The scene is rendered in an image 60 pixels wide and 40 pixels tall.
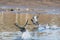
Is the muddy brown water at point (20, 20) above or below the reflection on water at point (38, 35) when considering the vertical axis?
above

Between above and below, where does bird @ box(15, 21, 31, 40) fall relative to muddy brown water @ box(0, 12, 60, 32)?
below

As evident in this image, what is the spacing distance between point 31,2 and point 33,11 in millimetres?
88

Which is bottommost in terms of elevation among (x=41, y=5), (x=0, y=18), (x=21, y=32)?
(x=21, y=32)

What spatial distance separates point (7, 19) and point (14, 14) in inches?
3.2

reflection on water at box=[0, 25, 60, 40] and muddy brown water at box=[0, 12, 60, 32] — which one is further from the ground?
muddy brown water at box=[0, 12, 60, 32]

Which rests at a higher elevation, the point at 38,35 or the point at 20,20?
the point at 20,20

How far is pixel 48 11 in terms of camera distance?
5.53 ft

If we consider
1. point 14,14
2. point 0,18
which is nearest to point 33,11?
point 14,14

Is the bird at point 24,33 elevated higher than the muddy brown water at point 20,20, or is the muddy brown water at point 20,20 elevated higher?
the muddy brown water at point 20,20

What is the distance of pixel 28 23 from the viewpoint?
1.67m

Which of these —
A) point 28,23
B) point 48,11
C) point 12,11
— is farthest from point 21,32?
point 48,11

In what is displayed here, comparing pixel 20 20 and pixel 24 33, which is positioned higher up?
pixel 20 20

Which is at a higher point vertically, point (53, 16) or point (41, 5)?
point (41, 5)

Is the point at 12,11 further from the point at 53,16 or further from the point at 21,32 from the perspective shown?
the point at 53,16
